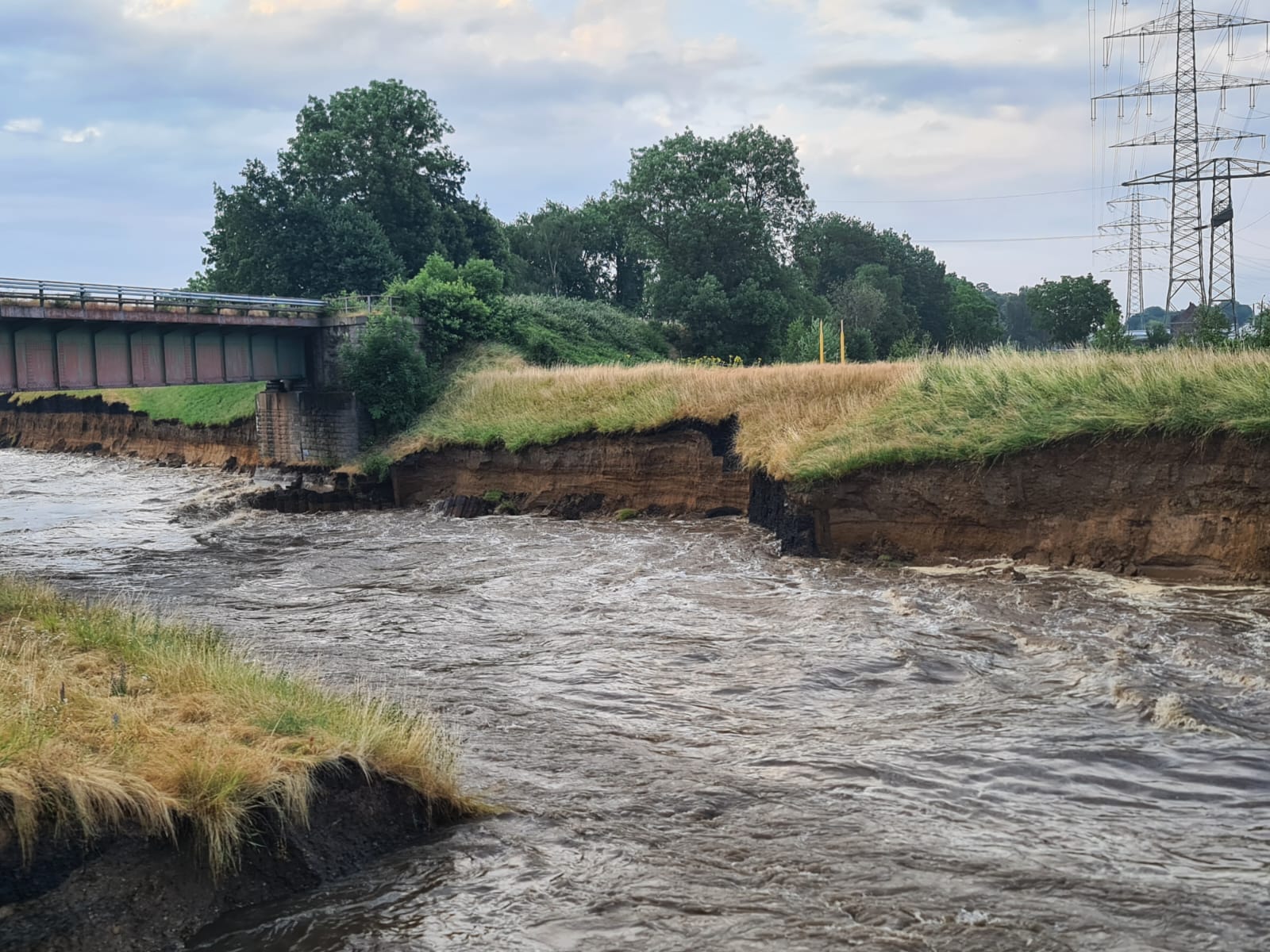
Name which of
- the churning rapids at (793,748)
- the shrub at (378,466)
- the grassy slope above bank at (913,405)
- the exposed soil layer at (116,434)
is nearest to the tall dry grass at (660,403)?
the grassy slope above bank at (913,405)

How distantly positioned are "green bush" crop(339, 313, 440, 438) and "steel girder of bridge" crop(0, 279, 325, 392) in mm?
2135

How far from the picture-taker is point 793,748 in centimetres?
1041

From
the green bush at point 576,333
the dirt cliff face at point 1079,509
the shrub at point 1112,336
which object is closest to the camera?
the dirt cliff face at point 1079,509

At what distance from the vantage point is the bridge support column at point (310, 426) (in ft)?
118

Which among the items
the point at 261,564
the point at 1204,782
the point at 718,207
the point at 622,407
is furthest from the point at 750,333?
the point at 1204,782

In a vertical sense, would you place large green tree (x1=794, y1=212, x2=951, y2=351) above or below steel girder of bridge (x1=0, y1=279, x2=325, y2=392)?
above

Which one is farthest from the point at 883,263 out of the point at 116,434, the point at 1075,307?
the point at 116,434

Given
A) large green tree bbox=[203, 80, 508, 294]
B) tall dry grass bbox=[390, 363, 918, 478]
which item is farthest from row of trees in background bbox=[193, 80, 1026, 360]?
tall dry grass bbox=[390, 363, 918, 478]

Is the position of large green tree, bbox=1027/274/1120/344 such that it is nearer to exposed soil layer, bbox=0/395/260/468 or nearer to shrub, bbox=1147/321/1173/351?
shrub, bbox=1147/321/1173/351

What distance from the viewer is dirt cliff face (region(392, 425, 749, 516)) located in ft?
86.6

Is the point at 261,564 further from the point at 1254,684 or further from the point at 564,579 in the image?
the point at 1254,684

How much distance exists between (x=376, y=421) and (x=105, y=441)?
67.1 feet

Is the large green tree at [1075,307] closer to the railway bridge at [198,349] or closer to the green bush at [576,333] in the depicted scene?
the green bush at [576,333]

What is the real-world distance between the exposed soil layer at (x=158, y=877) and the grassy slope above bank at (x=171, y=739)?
11 cm
